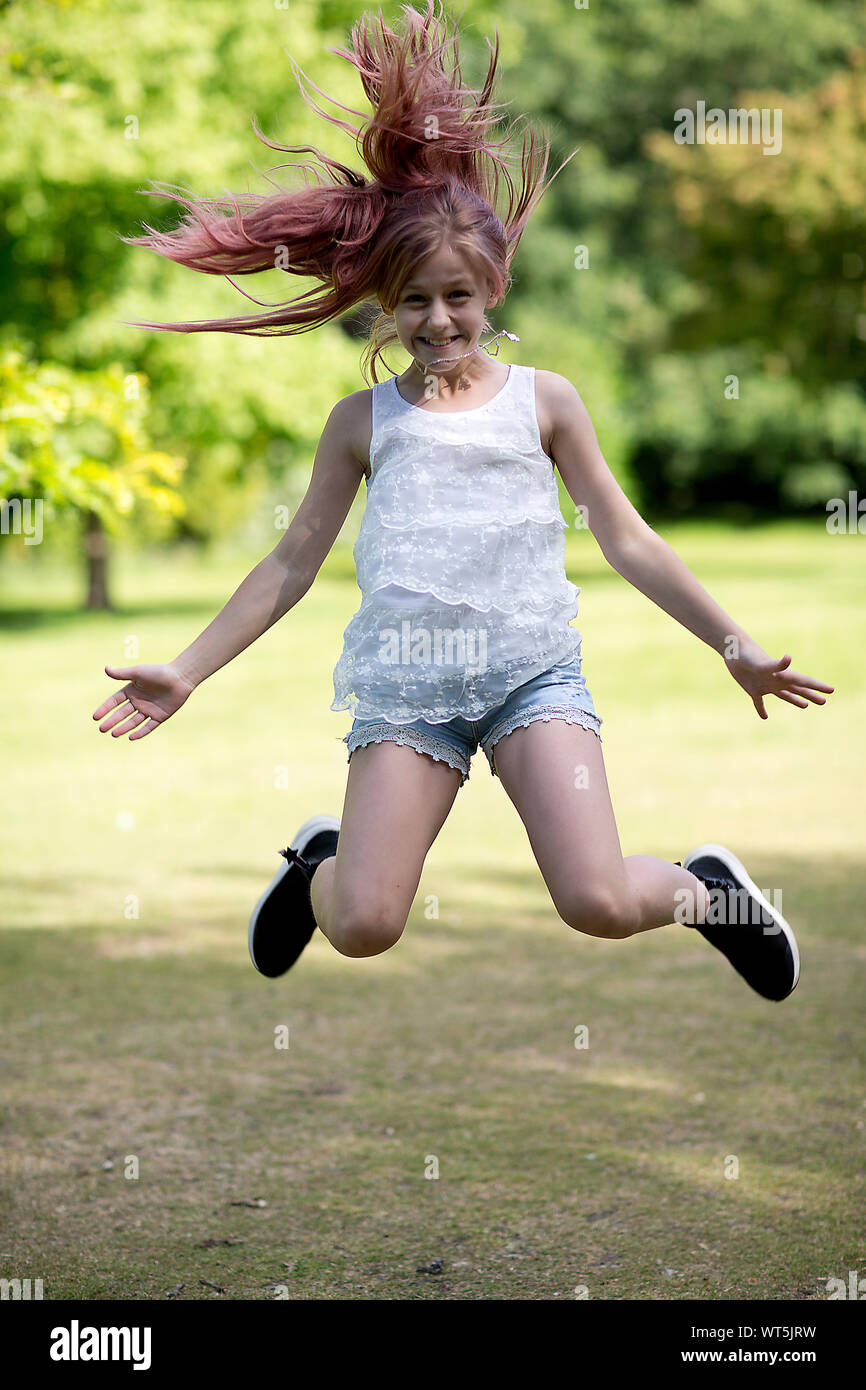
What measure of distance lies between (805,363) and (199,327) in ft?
78.6

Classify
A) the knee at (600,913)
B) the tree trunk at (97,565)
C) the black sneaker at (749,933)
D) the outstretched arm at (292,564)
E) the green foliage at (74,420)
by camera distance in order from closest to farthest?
the knee at (600,913), the outstretched arm at (292,564), the black sneaker at (749,933), the green foliage at (74,420), the tree trunk at (97,565)

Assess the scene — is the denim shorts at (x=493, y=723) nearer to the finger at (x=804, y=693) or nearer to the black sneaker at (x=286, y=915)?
the finger at (x=804, y=693)

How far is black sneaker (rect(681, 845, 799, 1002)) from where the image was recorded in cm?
361

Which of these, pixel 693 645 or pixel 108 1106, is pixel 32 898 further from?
pixel 693 645

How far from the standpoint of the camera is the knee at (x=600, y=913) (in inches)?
123

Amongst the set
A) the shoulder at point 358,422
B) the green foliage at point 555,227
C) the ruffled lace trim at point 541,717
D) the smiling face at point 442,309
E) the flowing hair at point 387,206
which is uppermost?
the green foliage at point 555,227

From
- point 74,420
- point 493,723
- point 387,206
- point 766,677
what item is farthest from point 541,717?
point 74,420

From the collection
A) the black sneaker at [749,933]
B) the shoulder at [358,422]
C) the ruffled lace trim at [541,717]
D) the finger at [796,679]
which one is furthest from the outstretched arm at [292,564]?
the black sneaker at [749,933]

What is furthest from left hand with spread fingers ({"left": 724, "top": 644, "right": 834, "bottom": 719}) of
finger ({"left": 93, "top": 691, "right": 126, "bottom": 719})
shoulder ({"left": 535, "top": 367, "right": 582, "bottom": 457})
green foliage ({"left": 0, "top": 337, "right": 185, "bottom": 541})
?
green foliage ({"left": 0, "top": 337, "right": 185, "bottom": 541})

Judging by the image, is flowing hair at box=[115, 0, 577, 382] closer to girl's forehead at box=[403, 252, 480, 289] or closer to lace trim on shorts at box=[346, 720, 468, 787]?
girl's forehead at box=[403, 252, 480, 289]

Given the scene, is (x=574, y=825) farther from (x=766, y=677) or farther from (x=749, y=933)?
(x=749, y=933)

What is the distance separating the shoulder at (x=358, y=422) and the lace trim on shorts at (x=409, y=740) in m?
0.62

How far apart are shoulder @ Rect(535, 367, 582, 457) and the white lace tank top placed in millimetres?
32
